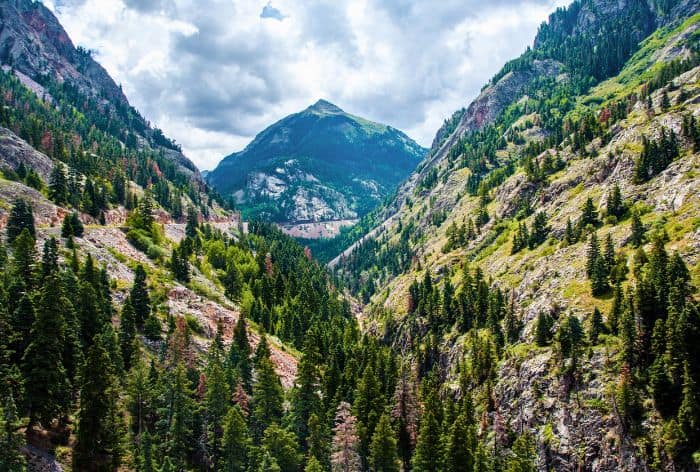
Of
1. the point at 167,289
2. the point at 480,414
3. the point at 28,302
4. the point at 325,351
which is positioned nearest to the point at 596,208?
the point at 480,414

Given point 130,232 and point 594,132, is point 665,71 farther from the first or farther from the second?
point 130,232

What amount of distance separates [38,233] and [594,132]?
184 meters

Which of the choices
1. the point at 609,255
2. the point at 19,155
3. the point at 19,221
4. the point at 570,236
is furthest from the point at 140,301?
the point at 570,236

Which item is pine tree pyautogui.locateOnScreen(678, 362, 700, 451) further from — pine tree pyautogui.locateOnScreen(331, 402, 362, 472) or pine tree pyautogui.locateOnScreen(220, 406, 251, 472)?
pine tree pyautogui.locateOnScreen(220, 406, 251, 472)

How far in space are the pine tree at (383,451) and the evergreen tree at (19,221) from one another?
86.6m

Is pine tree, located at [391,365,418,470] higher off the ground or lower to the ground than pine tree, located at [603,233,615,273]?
lower

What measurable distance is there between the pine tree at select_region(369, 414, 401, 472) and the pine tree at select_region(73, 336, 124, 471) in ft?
112

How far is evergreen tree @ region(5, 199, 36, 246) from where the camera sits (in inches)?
3917

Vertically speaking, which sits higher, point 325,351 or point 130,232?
point 130,232

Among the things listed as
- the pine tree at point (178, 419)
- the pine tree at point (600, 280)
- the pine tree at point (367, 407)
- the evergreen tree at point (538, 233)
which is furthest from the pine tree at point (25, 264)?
the evergreen tree at point (538, 233)

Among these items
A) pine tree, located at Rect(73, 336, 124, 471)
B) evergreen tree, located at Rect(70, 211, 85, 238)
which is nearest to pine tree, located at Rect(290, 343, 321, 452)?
pine tree, located at Rect(73, 336, 124, 471)

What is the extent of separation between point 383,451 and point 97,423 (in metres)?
38.2

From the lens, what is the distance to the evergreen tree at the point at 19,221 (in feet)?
326

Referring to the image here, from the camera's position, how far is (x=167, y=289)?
109 m
